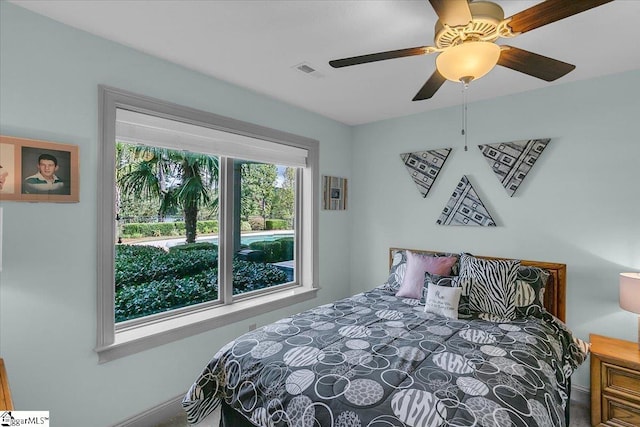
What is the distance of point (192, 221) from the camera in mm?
2779

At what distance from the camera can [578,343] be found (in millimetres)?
2377

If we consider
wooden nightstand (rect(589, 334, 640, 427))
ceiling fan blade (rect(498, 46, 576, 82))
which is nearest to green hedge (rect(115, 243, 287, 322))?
ceiling fan blade (rect(498, 46, 576, 82))

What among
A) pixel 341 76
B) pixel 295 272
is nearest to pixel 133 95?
pixel 341 76

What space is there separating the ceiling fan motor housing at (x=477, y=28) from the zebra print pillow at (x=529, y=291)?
179 centimetres

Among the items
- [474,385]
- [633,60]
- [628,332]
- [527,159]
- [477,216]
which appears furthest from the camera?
[477,216]

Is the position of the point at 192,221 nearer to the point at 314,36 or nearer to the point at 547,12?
the point at 314,36

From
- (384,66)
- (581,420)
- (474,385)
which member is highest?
(384,66)

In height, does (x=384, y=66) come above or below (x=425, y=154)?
above

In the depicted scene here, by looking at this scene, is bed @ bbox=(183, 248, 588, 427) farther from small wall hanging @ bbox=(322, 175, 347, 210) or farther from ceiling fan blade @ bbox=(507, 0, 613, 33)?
ceiling fan blade @ bbox=(507, 0, 613, 33)

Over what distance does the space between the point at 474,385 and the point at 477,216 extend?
203 cm

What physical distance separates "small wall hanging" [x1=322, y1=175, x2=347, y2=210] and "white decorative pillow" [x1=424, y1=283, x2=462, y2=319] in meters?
1.63

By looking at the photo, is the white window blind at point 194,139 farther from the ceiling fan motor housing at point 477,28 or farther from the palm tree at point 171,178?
the ceiling fan motor housing at point 477,28

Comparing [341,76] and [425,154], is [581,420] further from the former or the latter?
[341,76]

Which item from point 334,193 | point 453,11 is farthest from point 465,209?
point 453,11
